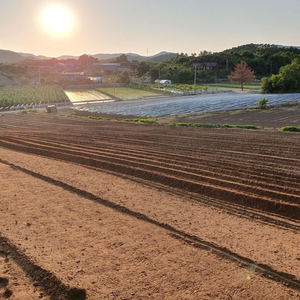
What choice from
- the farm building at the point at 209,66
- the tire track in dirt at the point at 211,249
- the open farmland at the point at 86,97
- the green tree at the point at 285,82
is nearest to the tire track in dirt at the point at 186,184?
the tire track in dirt at the point at 211,249

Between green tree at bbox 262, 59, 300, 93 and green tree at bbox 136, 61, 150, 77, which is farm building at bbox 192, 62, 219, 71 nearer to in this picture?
green tree at bbox 136, 61, 150, 77

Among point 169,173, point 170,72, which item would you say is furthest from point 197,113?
point 170,72

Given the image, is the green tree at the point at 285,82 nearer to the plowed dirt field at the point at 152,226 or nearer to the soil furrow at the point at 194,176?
the plowed dirt field at the point at 152,226

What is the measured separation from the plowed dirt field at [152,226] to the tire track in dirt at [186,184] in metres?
0.03

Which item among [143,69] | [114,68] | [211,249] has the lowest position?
[211,249]

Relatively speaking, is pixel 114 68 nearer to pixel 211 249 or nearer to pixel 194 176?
pixel 194 176

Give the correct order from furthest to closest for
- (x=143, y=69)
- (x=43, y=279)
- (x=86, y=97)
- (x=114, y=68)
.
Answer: (x=114, y=68), (x=143, y=69), (x=86, y=97), (x=43, y=279)

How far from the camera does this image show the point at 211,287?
455 centimetres

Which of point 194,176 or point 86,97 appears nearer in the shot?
point 194,176

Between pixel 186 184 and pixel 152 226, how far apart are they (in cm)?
270

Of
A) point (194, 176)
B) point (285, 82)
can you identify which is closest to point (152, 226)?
point (194, 176)

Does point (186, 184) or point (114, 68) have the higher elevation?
point (114, 68)

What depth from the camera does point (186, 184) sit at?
905cm

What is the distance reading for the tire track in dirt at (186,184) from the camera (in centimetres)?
735
